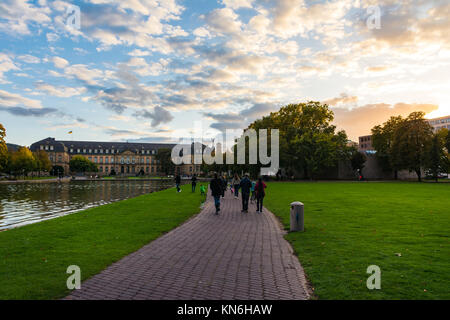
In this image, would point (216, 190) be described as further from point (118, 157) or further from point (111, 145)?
point (111, 145)

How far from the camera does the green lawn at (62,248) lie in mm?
5570

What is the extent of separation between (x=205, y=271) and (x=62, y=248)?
14.0ft

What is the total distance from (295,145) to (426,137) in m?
25.0

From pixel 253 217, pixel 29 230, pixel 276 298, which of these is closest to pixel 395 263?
pixel 276 298

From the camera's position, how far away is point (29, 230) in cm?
1109

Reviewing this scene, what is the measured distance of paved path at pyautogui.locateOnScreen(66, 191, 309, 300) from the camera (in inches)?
206

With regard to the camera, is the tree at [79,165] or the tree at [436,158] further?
the tree at [79,165]

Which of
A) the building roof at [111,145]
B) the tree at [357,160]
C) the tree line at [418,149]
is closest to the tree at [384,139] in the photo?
the tree at [357,160]

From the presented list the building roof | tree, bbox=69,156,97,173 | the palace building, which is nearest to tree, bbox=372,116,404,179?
the palace building

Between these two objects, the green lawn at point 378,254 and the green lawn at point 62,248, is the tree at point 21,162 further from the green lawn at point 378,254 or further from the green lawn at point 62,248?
the green lawn at point 378,254

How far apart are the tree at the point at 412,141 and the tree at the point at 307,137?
9.76 metres

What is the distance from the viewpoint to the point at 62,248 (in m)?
8.34

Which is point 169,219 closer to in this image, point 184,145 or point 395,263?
point 395,263

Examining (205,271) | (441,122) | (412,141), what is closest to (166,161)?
(412,141)
